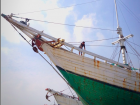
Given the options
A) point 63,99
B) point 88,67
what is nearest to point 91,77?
point 88,67

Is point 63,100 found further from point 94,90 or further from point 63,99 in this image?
point 94,90

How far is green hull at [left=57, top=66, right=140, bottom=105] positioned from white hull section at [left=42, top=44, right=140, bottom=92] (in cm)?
30

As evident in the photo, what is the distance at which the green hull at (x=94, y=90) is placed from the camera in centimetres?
708

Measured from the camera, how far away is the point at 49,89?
15695 millimetres

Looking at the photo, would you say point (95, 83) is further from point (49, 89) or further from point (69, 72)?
point (49, 89)

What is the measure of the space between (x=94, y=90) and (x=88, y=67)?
169cm

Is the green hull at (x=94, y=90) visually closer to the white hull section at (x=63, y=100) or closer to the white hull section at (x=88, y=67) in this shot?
the white hull section at (x=88, y=67)

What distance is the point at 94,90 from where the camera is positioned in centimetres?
714

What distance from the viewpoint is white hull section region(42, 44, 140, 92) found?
709 centimetres

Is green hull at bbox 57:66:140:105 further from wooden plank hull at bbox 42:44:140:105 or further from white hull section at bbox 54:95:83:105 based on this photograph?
white hull section at bbox 54:95:83:105

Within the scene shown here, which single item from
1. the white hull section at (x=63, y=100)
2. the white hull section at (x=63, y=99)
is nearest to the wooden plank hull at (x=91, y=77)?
the white hull section at (x=63, y=99)

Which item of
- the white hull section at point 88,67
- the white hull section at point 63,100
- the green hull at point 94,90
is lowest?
the white hull section at point 63,100

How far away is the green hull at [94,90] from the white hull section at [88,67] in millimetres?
298

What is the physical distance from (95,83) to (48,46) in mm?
4302
